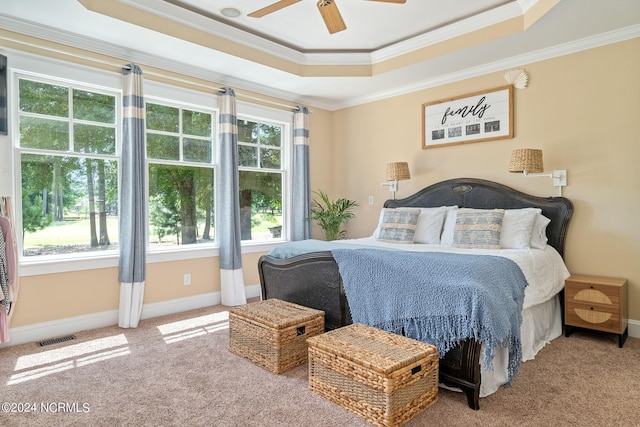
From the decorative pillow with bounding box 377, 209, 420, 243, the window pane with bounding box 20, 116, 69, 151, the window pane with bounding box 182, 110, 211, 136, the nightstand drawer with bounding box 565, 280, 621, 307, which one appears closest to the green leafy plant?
the decorative pillow with bounding box 377, 209, 420, 243

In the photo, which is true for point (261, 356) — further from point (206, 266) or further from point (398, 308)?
point (206, 266)

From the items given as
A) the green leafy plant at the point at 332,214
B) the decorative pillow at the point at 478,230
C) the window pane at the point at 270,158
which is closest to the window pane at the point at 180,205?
the window pane at the point at 270,158

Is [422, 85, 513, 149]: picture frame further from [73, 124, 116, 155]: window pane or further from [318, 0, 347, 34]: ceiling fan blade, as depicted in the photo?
[73, 124, 116, 155]: window pane

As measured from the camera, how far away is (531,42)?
11.6 ft

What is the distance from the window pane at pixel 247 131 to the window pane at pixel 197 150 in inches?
18.3

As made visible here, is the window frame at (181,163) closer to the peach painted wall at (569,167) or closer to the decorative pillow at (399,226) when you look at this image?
the peach painted wall at (569,167)

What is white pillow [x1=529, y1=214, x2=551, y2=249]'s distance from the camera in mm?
3441

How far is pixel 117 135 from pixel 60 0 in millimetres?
1238

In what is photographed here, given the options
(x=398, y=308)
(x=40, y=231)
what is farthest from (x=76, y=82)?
(x=398, y=308)

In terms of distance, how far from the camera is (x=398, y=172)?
15.0 feet

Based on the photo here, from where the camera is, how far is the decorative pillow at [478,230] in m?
3.39

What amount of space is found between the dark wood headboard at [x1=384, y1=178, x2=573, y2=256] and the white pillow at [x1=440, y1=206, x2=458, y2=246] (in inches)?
10.3

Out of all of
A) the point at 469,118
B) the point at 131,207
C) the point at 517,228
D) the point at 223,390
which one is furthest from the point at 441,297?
the point at 131,207

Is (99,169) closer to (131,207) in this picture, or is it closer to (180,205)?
(131,207)
